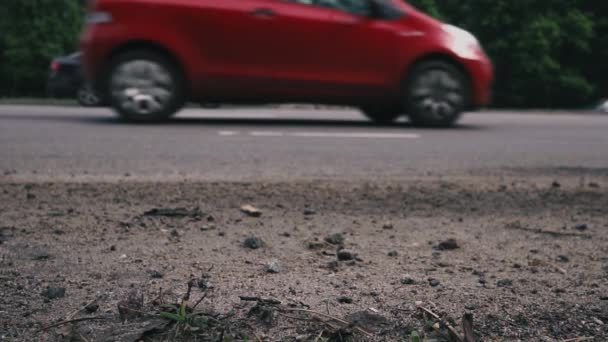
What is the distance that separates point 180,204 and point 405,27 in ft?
17.6

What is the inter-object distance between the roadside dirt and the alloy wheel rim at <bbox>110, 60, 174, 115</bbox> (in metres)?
4.11

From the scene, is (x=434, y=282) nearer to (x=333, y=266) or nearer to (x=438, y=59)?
(x=333, y=266)

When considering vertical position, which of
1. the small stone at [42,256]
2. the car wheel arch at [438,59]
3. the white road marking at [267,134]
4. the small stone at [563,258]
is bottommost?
the white road marking at [267,134]

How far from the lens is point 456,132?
26.4ft

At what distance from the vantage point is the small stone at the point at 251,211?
3.22m

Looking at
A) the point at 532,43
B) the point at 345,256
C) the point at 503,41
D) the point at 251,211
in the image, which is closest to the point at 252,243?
the point at 345,256

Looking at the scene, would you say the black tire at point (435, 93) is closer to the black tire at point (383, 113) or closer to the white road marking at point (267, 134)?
the black tire at point (383, 113)

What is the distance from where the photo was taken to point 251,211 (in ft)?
10.6

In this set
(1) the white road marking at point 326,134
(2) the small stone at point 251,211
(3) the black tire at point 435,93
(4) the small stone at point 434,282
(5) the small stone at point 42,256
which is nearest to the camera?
(4) the small stone at point 434,282

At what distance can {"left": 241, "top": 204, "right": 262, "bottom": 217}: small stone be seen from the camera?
3.22 m

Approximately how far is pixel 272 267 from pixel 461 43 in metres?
6.62

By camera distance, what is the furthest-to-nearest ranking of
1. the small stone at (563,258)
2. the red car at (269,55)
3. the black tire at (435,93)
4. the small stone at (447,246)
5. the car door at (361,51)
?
1. the black tire at (435,93)
2. the car door at (361,51)
3. the red car at (269,55)
4. the small stone at (447,246)
5. the small stone at (563,258)

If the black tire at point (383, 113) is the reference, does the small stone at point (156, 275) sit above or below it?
above

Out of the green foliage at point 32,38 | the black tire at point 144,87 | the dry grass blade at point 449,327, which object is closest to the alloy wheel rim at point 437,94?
the black tire at point 144,87
